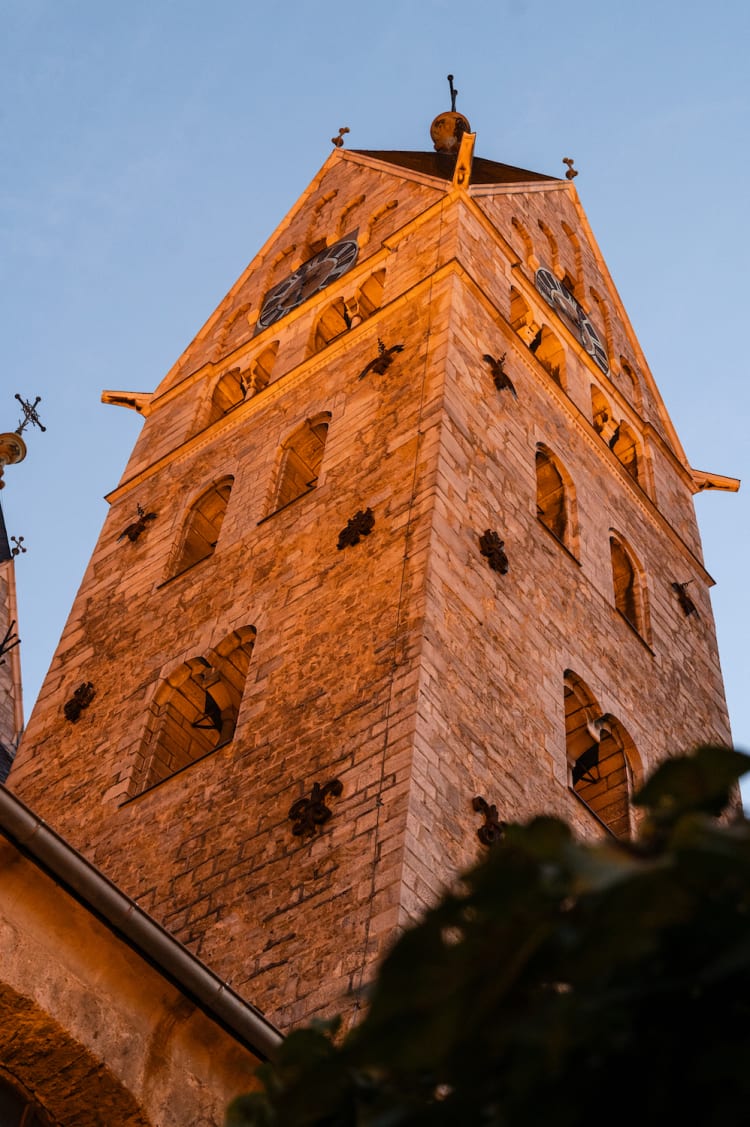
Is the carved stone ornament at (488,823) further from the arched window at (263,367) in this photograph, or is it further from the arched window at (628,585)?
the arched window at (263,367)

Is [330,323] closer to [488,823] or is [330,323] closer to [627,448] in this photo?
[627,448]

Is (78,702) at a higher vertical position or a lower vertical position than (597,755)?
higher

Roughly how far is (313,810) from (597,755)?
4.58 meters

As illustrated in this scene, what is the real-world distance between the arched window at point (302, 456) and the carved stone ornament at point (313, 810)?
6.34 meters

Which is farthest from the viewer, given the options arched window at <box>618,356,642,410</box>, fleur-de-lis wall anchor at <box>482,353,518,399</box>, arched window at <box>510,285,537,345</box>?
arched window at <box>618,356,642,410</box>

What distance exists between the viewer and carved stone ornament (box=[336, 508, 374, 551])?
15141 mm

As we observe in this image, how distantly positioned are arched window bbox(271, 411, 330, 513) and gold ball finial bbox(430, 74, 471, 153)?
37.4 ft

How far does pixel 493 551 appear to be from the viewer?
1512 centimetres

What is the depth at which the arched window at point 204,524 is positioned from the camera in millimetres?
18459

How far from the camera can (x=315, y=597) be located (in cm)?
1488

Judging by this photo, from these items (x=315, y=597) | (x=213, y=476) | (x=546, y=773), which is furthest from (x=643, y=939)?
(x=213, y=476)

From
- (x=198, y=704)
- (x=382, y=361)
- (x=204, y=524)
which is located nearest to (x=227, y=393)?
(x=204, y=524)

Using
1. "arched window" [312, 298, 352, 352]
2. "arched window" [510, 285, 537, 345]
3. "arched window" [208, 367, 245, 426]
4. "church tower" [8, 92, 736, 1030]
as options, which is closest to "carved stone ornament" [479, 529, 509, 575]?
"church tower" [8, 92, 736, 1030]

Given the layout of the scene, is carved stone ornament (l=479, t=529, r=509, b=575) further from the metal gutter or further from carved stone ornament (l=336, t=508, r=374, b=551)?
the metal gutter
